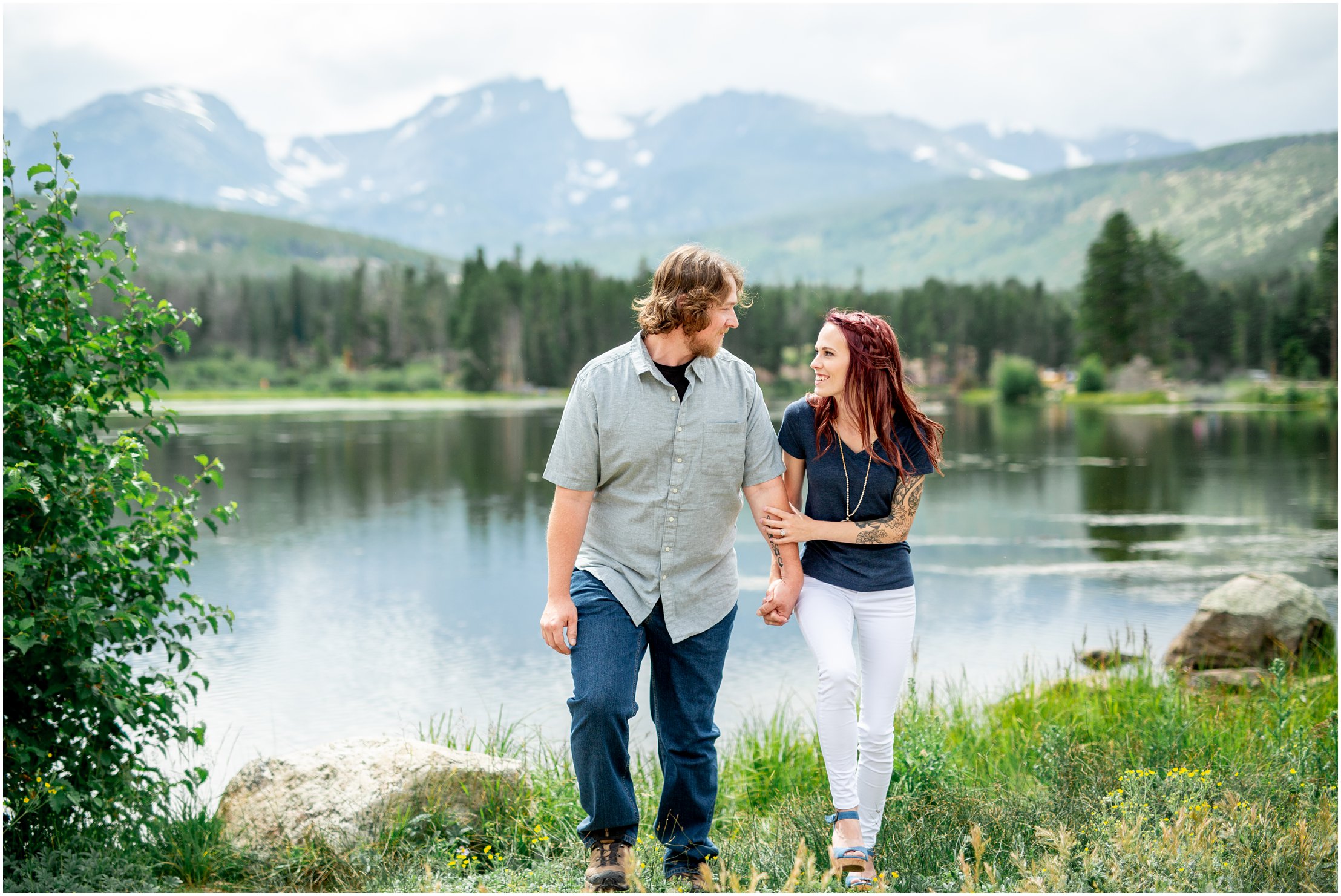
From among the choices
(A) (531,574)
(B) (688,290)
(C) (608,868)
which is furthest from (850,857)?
(A) (531,574)

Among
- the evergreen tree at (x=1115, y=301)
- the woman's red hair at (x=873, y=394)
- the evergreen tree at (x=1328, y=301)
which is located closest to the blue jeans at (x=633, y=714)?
the woman's red hair at (x=873, y=394)

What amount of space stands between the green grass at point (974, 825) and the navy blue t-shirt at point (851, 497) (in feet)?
2.54

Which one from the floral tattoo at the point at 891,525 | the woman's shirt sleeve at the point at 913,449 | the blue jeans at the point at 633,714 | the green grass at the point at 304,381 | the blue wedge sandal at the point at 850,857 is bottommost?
the blue wedge sandal at the point at 850,857

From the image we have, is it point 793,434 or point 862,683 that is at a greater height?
point 793,434

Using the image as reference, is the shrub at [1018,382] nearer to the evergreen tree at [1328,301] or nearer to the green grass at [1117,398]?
the green grass at [1117,398]

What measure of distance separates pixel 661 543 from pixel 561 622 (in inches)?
14.7

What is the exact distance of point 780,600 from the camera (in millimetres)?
3297

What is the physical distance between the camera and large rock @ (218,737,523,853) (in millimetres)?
3783

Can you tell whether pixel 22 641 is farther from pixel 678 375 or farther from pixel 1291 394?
pixel 1291 394

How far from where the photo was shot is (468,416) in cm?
Answer: 5119

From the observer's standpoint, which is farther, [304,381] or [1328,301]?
[304,381]

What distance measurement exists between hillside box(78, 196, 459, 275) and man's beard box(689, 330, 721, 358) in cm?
15701

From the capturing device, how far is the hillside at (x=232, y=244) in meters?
161

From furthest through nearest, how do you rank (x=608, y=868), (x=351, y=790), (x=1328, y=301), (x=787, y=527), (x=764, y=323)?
(x=764, y=323), (x=1328, y=301), (x=351, y=790), (x=787, y=527), (x=608, y=868)
